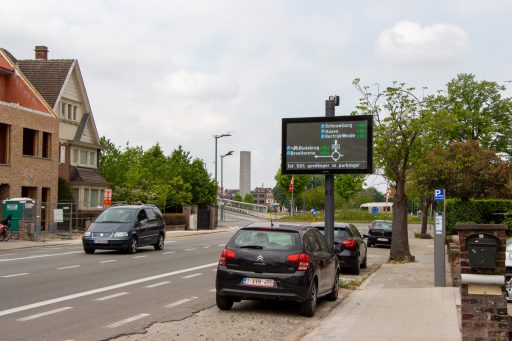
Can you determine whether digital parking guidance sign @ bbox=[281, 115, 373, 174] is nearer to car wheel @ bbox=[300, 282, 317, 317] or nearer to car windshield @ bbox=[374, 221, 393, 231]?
car wheel @ bbox=[300, 282, 317, 317]

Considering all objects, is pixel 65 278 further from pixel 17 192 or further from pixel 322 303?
pixel 17 192

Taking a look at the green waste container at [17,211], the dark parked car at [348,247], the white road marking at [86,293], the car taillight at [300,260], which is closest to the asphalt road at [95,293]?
the white road marking at [86,293]

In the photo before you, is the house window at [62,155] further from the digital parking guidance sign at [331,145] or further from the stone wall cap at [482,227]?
the stone wall cap at [482,227]

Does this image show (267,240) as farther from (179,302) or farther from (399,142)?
(399,142)

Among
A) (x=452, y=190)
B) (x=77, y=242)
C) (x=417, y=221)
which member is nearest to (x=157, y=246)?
(x=77, y=242)

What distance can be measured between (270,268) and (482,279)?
357 centimetres

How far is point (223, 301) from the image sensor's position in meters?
10.8

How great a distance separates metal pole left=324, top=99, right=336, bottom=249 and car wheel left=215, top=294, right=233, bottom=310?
4.51 metres

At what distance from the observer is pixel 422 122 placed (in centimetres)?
2188

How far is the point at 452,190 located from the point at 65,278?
30747mm

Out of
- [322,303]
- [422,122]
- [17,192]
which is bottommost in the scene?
[322,303]

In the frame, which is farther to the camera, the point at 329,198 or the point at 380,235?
the point at 380,235

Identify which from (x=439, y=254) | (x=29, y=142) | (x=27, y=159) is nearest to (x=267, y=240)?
(x=439, y=254)

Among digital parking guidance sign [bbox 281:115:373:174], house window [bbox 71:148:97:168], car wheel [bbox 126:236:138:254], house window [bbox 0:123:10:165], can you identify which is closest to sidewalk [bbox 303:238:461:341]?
digital parking guidance sign [bbox 281:115:373:174]
